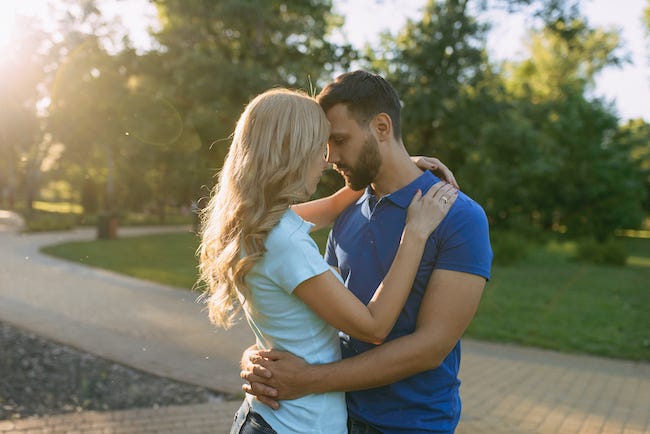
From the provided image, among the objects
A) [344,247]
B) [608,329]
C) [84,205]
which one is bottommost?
[84,205]

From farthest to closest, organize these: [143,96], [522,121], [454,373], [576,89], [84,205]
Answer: [84,205], [576,89], [522,121], [143,96], [454,373]

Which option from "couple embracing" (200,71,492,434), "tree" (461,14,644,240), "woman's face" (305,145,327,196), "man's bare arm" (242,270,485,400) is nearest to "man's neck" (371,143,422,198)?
"couple embracing" (200,71,492,434)

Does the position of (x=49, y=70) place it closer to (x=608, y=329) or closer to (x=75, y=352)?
(x=75, y=352)

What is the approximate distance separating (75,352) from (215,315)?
6073 mm

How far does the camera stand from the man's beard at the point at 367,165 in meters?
2.33

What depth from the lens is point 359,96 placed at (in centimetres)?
226

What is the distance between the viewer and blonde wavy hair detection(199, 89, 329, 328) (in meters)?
1.98

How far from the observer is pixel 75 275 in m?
14.8

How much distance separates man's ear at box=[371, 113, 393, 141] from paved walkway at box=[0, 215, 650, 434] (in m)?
3.56

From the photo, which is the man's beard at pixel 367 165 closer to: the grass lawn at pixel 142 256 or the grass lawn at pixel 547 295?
the grass lawn at pixel 547 295

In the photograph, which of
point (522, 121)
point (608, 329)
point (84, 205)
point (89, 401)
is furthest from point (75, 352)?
point (84, 205)

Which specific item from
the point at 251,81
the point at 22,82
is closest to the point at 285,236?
the point at 251,81

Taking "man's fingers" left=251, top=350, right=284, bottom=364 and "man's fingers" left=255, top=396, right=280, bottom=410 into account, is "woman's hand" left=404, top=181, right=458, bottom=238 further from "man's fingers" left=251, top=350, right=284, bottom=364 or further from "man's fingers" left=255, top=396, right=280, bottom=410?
"man's fingers" left=255, top=396, right=280, bottom=410

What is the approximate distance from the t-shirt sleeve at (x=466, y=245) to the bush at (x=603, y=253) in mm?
20046
